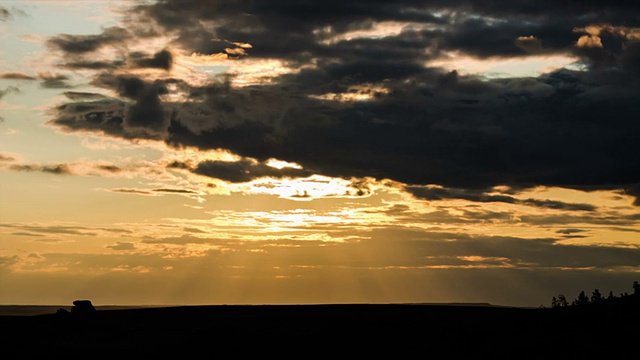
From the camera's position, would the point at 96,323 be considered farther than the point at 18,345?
Yes

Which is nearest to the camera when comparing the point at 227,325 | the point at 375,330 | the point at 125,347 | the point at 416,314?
the point at 125,347

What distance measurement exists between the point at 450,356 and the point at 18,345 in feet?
115

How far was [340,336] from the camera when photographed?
243 ft

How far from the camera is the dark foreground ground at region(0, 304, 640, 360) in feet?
208

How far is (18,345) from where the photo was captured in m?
72.1

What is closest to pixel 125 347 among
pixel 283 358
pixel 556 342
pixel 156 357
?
pixel 156 357

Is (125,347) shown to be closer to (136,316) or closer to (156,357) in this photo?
(156,357)

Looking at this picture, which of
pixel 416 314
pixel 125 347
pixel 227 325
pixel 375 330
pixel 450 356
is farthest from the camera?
pixel 416 314

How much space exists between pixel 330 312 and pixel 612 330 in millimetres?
40635

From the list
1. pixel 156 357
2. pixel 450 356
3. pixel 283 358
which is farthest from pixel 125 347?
pixel 450 356

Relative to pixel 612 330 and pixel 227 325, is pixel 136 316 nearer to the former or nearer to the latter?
pixel 227 325

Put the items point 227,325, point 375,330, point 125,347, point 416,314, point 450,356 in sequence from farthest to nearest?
1. point 416,314
2. point 227,325
3. point 375,330
4. point 125,347
5. point 450,356

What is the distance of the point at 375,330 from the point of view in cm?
7712

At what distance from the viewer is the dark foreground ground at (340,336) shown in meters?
63.5
